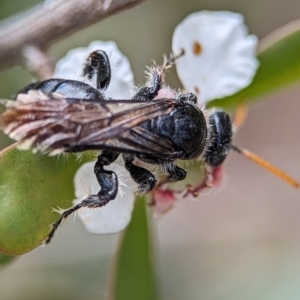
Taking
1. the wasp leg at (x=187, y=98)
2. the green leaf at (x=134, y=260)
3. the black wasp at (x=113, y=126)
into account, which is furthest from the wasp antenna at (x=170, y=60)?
the green leaf at (x=134, y=260)

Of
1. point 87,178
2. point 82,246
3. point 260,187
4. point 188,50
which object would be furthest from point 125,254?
point 260,187

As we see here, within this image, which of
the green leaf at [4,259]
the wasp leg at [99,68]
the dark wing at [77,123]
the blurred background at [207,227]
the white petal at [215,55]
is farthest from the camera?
the blurred background at [207,227]

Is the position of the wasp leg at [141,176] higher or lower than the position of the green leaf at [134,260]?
higher

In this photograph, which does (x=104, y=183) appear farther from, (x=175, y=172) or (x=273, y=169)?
(x=273, y=169)

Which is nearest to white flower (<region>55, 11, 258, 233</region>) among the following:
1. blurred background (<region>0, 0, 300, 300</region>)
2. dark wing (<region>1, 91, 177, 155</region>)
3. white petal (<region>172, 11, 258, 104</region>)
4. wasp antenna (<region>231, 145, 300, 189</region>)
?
white petal (<region>172, 11, 258, 104</region>)

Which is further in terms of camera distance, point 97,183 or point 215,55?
point 215,55

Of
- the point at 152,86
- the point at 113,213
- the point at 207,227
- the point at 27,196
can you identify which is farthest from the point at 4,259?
the point at 207,227

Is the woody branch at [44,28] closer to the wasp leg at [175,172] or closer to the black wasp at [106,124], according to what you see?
the black wasp at [106,124]
